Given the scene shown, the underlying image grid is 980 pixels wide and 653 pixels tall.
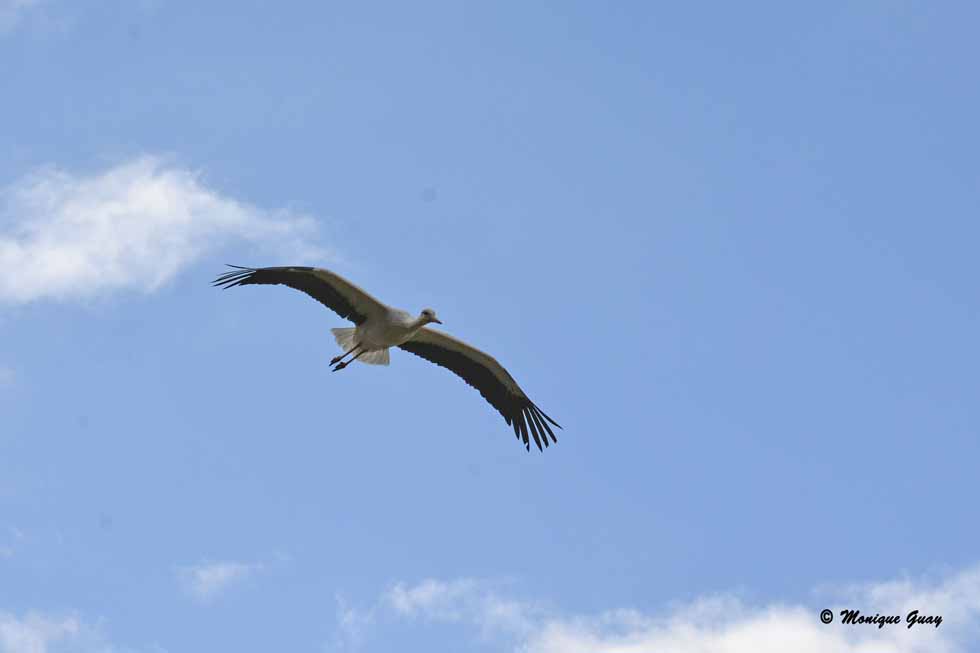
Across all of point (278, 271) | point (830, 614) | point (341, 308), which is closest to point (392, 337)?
point (341, 308)

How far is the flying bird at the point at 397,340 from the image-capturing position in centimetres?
1513

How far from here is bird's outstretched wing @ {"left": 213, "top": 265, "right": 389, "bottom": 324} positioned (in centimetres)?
1505

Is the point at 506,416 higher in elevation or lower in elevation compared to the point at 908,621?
higher

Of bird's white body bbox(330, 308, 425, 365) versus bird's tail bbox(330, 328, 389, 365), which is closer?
bird's white body bbox(330, 308, 425, 365)

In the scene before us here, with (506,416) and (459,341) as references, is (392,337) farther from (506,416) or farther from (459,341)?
(506,416)

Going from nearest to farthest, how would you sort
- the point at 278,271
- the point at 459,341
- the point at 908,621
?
the point at 908,621, the point at 278,271, the point at 459,341

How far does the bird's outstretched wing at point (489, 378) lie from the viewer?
1627 centimetres

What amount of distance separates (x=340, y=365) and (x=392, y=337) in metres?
0.87

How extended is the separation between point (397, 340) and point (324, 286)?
4.40 feet

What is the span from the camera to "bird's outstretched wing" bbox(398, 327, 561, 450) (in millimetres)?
16266

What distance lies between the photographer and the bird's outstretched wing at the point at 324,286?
1505 cm

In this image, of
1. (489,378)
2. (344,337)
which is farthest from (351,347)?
(489,378)

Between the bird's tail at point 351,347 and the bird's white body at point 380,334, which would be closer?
the bird's white body at point 380,334

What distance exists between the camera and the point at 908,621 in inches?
522
